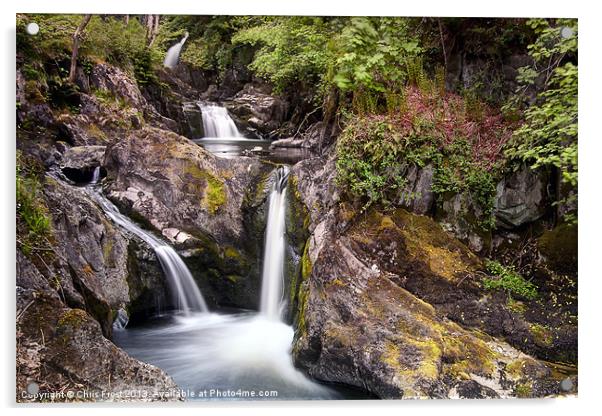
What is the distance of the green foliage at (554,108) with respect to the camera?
10.4 feet

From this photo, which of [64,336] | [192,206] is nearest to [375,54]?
[192,206]

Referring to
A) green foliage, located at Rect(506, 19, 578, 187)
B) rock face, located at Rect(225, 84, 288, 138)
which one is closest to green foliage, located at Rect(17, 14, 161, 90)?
rock face, located at Rect(225, 84, 288, 138)

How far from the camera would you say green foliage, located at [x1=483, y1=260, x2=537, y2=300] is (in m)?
3.32

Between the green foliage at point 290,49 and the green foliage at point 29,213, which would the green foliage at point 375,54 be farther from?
the green foliage at point 29,213

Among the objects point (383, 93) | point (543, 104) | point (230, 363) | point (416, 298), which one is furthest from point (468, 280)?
point (230, 363)

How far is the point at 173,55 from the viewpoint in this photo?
373cm

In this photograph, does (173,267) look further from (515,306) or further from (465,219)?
(515,306)

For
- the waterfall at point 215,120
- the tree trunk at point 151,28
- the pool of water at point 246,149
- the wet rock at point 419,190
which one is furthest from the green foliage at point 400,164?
the tree trunk at point 151,28

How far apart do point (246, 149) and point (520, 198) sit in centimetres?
277

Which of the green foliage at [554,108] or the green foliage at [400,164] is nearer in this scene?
the green foliage at [554,108]

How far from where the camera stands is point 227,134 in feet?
14.6

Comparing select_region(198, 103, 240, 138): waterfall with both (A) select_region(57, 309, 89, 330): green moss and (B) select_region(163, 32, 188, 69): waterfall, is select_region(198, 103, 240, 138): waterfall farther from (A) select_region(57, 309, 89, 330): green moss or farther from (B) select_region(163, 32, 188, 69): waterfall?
Answer: (A) select_region(57, 309, 89, 330): green moss

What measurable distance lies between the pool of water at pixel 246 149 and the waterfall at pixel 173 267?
112 cm

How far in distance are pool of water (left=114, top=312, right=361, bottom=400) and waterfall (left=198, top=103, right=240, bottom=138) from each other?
1.91 metres
